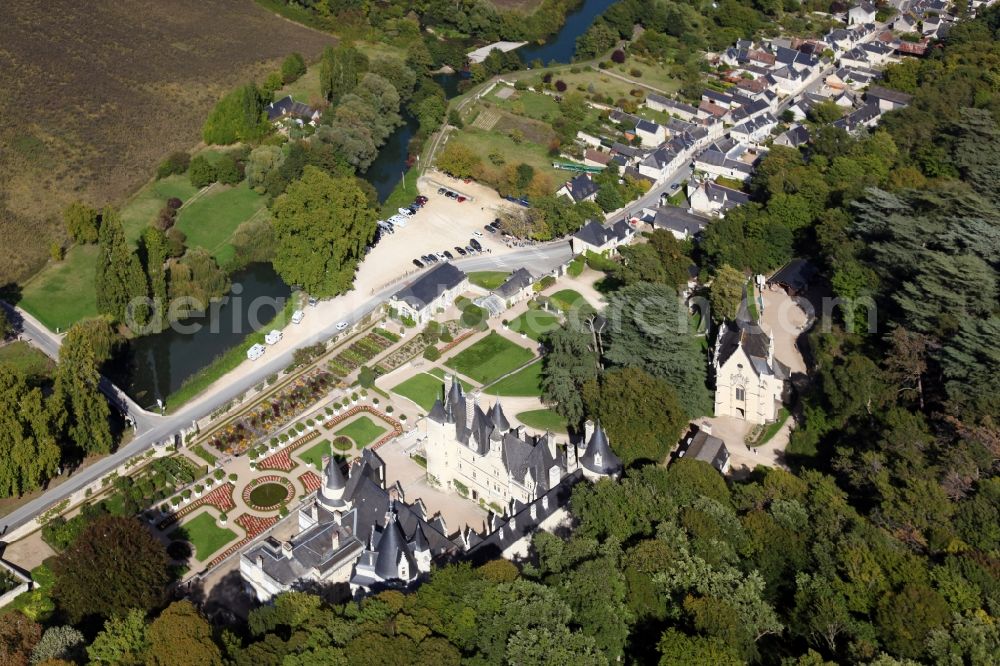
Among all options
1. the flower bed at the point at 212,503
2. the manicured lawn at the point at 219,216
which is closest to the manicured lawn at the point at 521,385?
the flower bed at the point at 212,503

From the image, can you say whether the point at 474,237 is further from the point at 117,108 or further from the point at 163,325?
the point at 117,108

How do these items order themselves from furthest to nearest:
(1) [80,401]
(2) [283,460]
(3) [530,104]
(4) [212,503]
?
1. (3) [530,104]
2. (2) [283,460]
3. (1) [80,401]
4. (4) [212,503]

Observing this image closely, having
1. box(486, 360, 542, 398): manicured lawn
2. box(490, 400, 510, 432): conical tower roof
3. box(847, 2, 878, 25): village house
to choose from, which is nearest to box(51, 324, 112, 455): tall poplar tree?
box(490, 400, 510, 432): conical tower roof

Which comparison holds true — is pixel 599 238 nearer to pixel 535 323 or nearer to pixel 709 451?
pixel 535 323

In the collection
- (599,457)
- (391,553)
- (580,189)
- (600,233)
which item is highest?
(599,457)

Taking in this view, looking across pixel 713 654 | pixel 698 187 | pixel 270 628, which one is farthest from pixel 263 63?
pixel 713 654

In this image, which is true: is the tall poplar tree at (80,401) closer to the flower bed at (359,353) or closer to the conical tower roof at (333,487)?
the flower bed at (359,353)

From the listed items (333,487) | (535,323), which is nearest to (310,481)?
(333,487)
